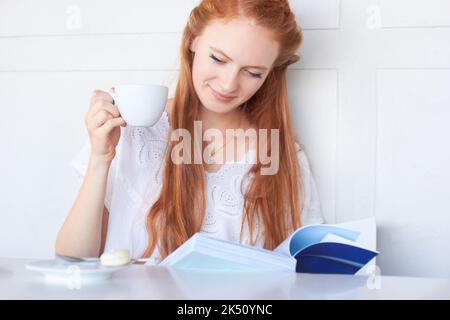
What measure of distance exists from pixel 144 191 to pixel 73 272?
0.69 m

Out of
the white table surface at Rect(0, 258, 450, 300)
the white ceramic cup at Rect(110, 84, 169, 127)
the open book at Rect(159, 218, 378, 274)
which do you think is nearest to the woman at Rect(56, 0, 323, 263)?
the white ceramic cup at Rect(110, 84, 169, 127)

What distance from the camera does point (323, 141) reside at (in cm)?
153

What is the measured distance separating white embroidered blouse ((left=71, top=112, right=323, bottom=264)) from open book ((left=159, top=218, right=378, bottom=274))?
0.92 ft

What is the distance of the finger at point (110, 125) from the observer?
1.18 metres

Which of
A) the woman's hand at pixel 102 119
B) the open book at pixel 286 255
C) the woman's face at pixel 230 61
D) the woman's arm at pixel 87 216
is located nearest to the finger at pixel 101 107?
the woman's hand at pixel 102 119

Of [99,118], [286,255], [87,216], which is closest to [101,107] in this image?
[99,118]

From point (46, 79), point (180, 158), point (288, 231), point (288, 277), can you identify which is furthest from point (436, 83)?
point (46, 79)

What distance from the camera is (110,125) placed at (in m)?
1.18

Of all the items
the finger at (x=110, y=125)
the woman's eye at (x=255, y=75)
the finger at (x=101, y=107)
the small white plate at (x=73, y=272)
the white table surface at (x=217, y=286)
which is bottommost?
the white table surface at (x=217, y=286)

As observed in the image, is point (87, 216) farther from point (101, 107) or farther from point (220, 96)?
point (220, 96)

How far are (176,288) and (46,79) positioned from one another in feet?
3.41

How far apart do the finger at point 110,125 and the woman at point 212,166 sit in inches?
2.8

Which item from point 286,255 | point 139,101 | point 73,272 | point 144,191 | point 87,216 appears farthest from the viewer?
point 144,191

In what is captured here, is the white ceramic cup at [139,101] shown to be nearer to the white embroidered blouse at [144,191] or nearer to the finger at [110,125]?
the finger at [110,125]
